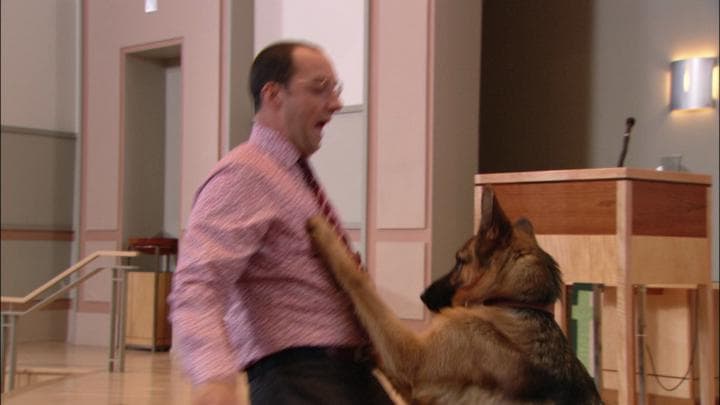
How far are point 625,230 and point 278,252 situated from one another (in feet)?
5.19

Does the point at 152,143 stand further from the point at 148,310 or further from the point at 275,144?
the point at 275,144

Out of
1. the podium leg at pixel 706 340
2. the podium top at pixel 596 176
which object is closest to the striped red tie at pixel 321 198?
the podium top at pixel 596 176

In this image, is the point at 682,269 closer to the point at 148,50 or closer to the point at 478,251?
the point at 478,251

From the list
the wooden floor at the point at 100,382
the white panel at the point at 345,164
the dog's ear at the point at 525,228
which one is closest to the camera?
the dog's ear at the point at 525,228

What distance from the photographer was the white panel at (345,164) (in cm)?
762

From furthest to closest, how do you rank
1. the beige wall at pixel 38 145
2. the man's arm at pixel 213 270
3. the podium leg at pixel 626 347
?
the beige wall at pixel 38 145 → the podium leg at pixel 626 347 → the man's arm at pixel 213 270

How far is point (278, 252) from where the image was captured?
191 cm

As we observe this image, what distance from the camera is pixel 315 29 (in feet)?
26.3

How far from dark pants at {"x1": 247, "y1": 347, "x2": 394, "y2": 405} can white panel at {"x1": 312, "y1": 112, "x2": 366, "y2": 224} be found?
5.53 m

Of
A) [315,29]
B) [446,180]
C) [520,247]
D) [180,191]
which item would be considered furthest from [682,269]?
[180,191]

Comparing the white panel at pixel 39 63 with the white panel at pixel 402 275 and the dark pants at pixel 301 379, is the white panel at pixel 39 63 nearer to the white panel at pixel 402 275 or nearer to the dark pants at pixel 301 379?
the white panel at pixel 402 275

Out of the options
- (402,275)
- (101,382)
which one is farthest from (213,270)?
(402,275)

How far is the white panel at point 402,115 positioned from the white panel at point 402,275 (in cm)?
18

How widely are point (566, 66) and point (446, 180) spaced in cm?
130
